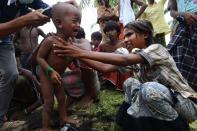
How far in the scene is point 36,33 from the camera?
22.0 ft

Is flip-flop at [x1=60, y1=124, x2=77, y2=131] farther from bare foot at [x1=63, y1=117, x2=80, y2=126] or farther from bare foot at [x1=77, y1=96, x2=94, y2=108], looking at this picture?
bare foot at [x1=77, y1=96, x2=94, y2=108]

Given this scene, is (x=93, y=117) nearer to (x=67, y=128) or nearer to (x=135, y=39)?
(x=67, y=128)

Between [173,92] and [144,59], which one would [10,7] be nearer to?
[144,59]

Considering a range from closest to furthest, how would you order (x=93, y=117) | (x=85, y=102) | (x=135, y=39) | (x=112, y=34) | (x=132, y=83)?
(x=132, y=83), (x=135, y=39), (x=93, y=117), (x=85, y=102), (x=112, y=34)

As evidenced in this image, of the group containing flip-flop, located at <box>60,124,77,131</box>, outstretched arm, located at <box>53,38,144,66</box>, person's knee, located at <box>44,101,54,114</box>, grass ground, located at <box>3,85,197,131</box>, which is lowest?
grass ground, located at <box>3,85,197,131</box>

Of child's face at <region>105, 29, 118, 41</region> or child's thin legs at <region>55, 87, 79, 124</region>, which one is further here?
child's face at <region>105, 29, 118, 41</region>

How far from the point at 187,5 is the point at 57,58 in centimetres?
182

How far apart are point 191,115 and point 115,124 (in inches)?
30.7

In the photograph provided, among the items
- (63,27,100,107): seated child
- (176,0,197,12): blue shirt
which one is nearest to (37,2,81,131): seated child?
(63,27,100,107): seated child

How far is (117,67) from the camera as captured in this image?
145 inches

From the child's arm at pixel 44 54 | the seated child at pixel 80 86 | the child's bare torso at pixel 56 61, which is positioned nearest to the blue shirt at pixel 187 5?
the seated child at pixel 80 86

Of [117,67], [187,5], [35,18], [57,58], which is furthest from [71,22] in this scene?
[187,5]

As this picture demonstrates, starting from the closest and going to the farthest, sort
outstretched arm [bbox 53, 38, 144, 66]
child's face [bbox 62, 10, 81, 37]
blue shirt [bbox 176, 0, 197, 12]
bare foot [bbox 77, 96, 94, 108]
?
outstretched arm [bbox 53, 38, 144, 66] → child's face [bbox 62, 10, 81, 37] → bare foot [bbox 77, 96, 94, 108] → blue shirt [bbox 176, 0, 197, 12]

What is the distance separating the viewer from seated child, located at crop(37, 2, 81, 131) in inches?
139
